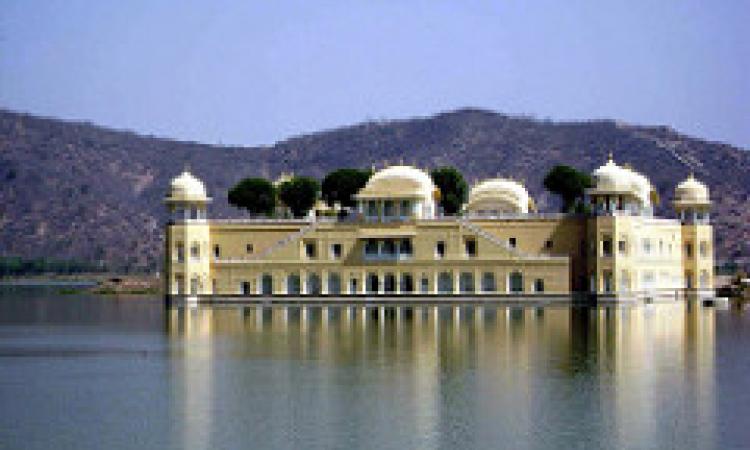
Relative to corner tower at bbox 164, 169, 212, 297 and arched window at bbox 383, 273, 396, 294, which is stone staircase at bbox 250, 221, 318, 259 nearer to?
corner tower at bbox 164, 169, 212, 297

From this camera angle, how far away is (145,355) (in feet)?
139

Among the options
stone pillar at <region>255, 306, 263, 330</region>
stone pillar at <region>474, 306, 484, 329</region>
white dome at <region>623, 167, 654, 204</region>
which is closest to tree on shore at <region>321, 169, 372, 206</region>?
stone pillar at <region>255, 306, 263, 330</region>

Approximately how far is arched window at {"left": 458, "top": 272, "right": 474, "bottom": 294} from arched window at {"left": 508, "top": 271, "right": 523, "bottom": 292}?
1.83 m

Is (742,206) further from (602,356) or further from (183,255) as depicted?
(602,356)

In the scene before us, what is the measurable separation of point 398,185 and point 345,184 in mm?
9898

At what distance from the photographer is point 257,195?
3223 inches

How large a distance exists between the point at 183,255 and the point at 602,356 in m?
36.0

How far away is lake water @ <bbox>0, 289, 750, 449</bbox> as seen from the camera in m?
27.2

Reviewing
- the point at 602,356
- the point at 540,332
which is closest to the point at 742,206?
the point at 540,332

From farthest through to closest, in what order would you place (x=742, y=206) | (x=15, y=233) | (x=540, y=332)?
(x=15, y=233), (x=742, y=206), (x=540, y=332)

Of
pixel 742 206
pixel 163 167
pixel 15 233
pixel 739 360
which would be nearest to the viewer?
pixel 739 360

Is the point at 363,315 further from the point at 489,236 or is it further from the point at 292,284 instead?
the point at 292,284

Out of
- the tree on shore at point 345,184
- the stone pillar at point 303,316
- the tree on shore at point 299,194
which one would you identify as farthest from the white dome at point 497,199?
the stone pillar at point 303,316

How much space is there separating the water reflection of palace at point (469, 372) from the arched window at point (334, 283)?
13.1m
